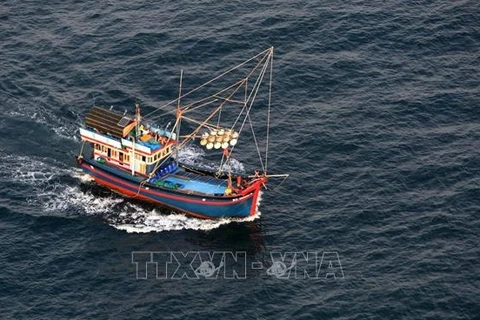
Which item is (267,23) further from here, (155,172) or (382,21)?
(155,172)

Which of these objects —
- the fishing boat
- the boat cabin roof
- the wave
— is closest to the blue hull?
the fishing boat

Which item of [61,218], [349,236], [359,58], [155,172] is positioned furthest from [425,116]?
[61,218]

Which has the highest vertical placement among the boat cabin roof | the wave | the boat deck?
the boat cabin roof

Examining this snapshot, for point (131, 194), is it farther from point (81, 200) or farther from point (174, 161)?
point (174, 161)

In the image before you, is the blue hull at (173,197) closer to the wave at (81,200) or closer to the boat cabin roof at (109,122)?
the wave at (81,200)

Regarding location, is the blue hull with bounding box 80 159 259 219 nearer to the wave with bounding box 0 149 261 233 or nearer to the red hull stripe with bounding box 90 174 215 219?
the red hull stripe with bounding box 90 174 215 219
